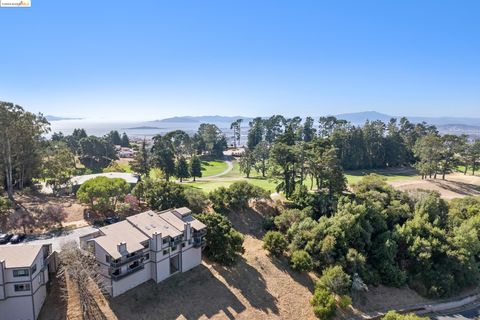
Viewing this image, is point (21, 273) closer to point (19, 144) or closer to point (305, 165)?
point (19, 144)

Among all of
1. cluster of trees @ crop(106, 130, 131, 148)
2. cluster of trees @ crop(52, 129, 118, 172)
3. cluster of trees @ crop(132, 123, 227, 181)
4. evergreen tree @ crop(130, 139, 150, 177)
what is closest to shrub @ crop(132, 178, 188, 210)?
evergreen tree @ crop(130, 139, 150, 177)

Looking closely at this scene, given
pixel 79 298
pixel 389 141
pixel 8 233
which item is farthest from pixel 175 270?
pixel 389 141

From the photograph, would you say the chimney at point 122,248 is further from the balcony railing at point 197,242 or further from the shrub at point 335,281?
the shrub at point 335,281

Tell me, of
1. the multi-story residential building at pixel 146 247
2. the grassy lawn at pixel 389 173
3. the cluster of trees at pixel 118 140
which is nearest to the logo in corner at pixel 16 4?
the multi-story residential building at pixel 146 247

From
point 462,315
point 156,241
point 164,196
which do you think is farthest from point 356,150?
point 156,241

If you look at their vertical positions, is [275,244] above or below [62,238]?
below

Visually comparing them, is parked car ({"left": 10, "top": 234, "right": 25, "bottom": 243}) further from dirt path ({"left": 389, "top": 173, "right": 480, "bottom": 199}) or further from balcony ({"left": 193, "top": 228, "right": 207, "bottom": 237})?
dirt path ({"left": 389, "top": 173, "right": 480, "bottom": 199})
